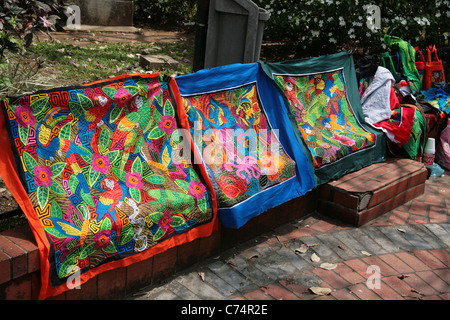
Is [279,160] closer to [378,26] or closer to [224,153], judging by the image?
[224,153]

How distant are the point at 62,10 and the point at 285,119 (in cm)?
192

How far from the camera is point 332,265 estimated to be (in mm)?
3768

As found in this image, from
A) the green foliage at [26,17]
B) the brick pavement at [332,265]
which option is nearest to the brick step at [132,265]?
the brick pavement at [332,265]

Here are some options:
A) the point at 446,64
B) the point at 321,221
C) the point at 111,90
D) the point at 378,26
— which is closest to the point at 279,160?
the point at 321,221

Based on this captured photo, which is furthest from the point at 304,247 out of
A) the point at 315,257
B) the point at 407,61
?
the point at 407,61

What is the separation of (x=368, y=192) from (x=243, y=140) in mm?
1203

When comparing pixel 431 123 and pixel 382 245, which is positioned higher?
pixel 431 123

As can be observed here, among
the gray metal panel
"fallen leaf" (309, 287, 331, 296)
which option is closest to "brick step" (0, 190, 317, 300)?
"fallen leaf" (309, 287, 331, 296)

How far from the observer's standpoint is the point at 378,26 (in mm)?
7602

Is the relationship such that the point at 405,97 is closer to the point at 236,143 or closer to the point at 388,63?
the point at 388,63

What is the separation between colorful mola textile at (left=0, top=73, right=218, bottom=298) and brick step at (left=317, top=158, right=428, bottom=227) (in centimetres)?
139

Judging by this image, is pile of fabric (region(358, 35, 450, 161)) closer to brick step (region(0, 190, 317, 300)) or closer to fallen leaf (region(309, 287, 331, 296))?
brick step (region(0, 190, 317, 300))

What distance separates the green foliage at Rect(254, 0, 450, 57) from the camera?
7.58 metres

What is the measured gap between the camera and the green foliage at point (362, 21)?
24.9 feet
